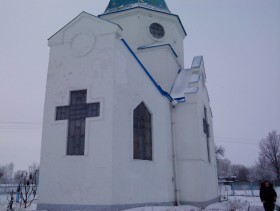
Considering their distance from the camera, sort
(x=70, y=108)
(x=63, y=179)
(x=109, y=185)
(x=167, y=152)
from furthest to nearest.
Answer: (x=167, y=152) < (x=70, y=108) < (x=63, y=179) < (x=109, y=185)

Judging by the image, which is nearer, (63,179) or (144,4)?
(63,179)

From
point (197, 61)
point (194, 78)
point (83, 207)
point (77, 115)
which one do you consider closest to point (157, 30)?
point (197, 61)

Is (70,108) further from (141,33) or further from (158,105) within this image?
(141,33)

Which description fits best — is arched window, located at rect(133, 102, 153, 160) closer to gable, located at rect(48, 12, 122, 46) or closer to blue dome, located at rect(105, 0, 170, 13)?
gable, located at rect(48, 12, 122, 46)

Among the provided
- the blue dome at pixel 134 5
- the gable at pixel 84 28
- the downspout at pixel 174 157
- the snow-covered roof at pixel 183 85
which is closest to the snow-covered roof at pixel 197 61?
the snow-covered roof at pixel 183 85

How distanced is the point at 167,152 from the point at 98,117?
4047 millimetres

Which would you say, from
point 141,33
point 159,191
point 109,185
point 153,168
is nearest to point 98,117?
point 109,185

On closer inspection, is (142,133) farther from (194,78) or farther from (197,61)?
(197,61)

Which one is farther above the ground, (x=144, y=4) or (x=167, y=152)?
(x=144, y=4)

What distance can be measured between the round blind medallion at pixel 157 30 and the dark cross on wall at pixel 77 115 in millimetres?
7902

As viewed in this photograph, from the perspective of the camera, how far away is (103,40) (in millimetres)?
11617

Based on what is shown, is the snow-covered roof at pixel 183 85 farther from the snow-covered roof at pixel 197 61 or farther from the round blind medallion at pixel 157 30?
the round blind medallion at pixel 157 30

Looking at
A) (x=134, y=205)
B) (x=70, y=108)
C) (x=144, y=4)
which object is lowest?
(x=134, y=205)

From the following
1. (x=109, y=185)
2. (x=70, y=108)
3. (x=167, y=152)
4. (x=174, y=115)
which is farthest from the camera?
(x=174, y=115)
